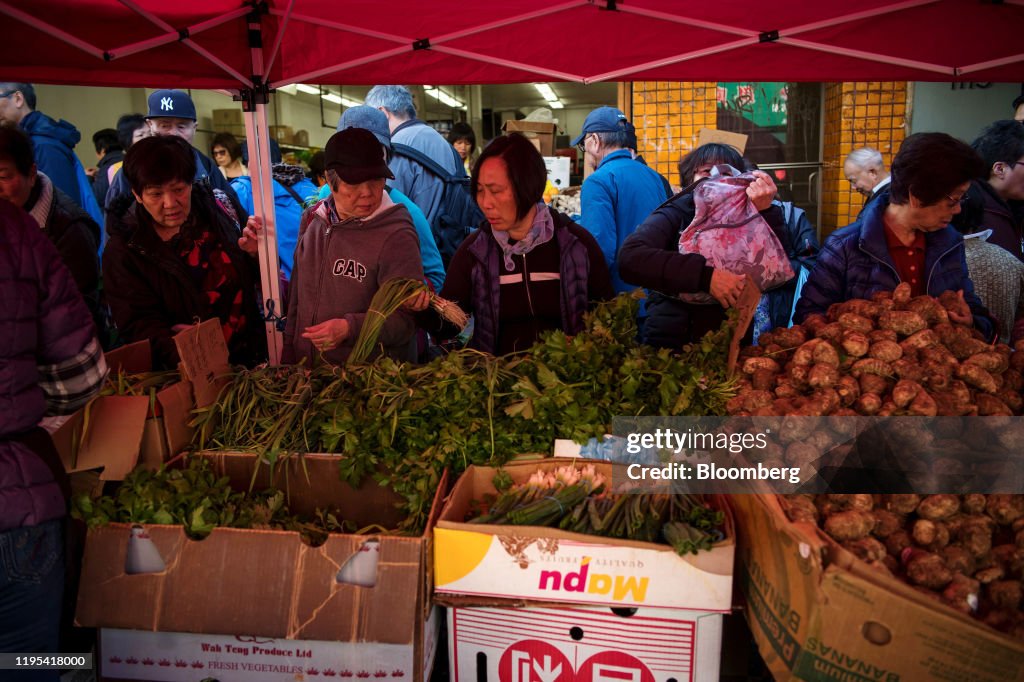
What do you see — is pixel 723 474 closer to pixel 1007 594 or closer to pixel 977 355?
pixel 1007 594

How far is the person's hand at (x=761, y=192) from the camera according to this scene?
2.66 m

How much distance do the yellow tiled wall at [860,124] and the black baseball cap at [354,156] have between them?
21.2 ft

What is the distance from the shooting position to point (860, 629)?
1552 millimetres

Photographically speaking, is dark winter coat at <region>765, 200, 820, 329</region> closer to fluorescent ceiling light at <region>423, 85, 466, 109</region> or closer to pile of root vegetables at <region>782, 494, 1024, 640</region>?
pile of root vegetables at <region>782, 494, 1024, 640</region>

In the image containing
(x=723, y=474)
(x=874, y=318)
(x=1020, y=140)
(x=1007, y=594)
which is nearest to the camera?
(x=1007, y=594)

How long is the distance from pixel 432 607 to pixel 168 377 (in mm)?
1244

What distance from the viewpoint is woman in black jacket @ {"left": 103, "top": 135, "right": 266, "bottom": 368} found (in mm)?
2666

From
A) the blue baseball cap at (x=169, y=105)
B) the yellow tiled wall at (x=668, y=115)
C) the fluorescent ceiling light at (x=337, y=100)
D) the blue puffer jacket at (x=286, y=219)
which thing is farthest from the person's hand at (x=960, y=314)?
the fluorescent ceiling light at (x=337, y=100)

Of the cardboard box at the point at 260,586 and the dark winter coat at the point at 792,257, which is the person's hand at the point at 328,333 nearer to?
the cardboard box at the point at 260,586

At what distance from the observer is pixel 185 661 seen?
1980 mm

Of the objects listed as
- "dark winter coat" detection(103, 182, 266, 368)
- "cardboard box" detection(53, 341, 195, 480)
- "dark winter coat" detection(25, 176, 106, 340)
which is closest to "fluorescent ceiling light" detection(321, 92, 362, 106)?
"dark winter coat" detection(25, 176, 106, 340)

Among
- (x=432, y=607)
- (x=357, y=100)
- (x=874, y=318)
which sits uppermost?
(x=357, y=100)

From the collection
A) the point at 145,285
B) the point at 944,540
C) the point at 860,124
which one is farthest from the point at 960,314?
the point at 860,124

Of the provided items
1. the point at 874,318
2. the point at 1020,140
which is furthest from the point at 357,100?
the point at 874,318
